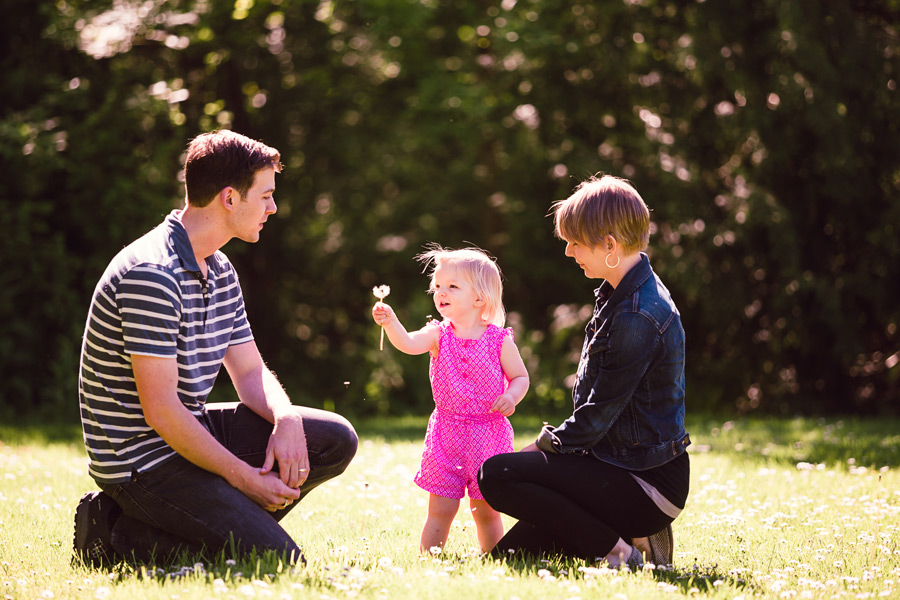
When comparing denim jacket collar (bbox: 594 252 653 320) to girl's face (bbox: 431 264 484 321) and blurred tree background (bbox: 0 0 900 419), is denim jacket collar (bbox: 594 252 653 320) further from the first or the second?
blurred tree background (bbox: 0 0 900 419)

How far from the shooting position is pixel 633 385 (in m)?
3.59

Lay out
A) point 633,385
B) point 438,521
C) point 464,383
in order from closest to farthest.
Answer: point 633,385 → point 438,521 → point 464,383

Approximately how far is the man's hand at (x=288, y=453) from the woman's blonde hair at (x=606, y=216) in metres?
1.36

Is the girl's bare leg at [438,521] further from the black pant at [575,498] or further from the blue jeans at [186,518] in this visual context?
the blue jeans at [186,518]

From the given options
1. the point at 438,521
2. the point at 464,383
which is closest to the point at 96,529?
the point at 438,521

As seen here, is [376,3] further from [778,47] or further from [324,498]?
[324,498]

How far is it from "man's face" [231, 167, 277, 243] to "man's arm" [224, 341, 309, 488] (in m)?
0.53

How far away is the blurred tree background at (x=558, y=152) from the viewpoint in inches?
369

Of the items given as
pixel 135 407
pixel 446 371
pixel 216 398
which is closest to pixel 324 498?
pixel 446 371

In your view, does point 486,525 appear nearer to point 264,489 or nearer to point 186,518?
point 264,489

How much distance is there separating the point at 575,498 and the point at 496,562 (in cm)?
40

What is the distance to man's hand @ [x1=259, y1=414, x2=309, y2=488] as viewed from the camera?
3648 millimetres

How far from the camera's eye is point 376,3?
12.0 m

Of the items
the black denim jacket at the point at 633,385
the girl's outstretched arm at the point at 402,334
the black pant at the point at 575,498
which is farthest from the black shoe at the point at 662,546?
the girl's outstretched arm at the point at 402,334
